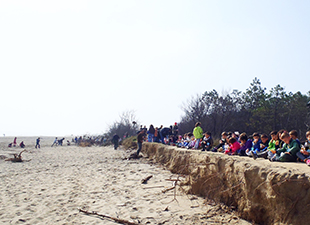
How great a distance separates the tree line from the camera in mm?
22828

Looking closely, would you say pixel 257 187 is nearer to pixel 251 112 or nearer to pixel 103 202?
pixel 103 202

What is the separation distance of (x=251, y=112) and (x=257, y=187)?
901 inches

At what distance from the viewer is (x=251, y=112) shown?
85.6 ft

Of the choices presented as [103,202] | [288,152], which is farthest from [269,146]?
[103,202]

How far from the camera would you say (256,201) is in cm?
461

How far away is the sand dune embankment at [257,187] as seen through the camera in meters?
3.87

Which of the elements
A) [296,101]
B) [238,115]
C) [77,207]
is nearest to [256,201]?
[77,207]

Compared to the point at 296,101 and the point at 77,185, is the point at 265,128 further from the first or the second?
the point at 77,185

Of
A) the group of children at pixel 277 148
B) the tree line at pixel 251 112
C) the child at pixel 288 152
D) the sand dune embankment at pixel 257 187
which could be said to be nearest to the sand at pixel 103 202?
the sand dune embankment at pixel 257 187

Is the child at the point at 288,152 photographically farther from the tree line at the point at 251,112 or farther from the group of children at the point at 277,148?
the tree line at the point at 251,112

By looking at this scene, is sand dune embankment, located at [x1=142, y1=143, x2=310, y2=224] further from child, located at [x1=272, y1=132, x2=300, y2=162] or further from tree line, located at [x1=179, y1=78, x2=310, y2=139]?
tree line, located at [x1=179, y1=78, x2=310, y2=139]

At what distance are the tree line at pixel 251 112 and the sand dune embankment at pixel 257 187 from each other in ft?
56.3

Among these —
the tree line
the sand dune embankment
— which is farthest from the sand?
the tree line

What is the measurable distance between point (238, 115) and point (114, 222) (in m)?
23.7
